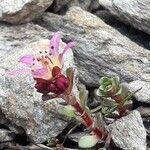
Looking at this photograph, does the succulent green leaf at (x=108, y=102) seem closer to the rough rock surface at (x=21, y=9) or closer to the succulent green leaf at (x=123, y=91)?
the succulent green leaf at (x=123, y=91)

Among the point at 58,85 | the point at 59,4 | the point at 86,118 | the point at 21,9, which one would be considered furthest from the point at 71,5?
the point at 58,85

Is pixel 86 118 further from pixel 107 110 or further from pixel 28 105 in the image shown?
pixel 28 105

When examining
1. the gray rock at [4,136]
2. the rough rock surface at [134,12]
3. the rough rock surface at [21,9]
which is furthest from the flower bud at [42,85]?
the rough rock surface at [134,12]

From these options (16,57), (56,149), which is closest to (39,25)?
(16,57)

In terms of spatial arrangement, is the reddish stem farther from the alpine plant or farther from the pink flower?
the pink flower

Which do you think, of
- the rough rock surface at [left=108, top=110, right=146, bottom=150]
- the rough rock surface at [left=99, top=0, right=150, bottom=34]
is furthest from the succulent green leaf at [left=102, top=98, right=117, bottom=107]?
the rough rock surface at [left=99, top=0, right=150, bottom=34]

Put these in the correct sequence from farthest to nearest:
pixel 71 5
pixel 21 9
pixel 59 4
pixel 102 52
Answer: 1. pixel 71 5
2. pixel 59 4
3. pixel 21 9
4. pixel 102 52
